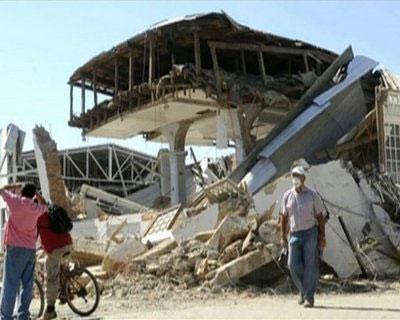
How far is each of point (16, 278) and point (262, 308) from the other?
3.30 meters

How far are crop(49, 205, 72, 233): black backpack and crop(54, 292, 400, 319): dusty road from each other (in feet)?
4.14

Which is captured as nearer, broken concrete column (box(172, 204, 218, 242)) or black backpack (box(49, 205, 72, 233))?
black backpack (box(49, 205, 72, 233))

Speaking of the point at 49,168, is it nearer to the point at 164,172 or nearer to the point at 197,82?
the point at 197,82

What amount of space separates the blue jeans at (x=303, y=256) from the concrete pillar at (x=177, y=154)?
21.2 m

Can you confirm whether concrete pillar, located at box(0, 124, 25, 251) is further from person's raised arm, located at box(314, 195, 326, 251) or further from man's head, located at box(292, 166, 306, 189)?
person's raised arm, located at box(314, 195, 326, 251)

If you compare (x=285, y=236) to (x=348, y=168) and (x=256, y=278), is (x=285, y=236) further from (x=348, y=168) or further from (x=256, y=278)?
(x=348, y=168)

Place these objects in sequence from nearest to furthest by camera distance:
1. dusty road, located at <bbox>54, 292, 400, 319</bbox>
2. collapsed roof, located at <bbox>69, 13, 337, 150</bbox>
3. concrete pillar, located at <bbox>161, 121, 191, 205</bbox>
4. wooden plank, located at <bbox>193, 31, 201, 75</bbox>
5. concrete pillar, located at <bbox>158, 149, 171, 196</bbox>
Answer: dusty road, located at <bbox>54, 292, 400, 319</bbox> → wooden plank, located at <bbox>193, 31, 201, 75</bbox> → collapsed roof, located at <bbox>69, 13, 337, 150</bbox> → concrete pillar, located at <bbox>161, 121, 191, 205</bbox> → concrete pillar, located at <bbox>158, 149, 171, 196</bbox>

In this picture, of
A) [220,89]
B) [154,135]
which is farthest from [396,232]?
[154,135]

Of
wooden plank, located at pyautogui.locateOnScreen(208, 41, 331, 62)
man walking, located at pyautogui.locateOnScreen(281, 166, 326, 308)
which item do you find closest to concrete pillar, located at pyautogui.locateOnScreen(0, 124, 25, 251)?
wooden plank, located at pyautogui.locateOnScreen(208, 41, 331, 62)

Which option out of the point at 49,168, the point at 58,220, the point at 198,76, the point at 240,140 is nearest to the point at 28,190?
the point at 58,220

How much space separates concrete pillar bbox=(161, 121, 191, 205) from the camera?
101 ft

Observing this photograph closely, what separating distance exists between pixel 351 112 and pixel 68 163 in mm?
25153

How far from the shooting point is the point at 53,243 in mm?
9047

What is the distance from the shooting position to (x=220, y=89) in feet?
80.7
